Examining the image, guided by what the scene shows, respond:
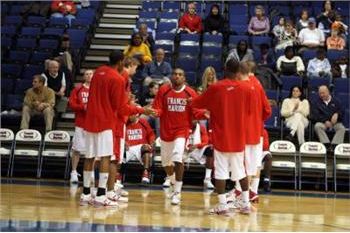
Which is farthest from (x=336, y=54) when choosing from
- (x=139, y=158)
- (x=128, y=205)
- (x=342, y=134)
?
(x=128, y=205)

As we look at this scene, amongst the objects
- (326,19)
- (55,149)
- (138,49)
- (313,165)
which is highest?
(326,19)

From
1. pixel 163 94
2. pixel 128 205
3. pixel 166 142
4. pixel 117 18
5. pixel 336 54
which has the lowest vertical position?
pixel 128 205

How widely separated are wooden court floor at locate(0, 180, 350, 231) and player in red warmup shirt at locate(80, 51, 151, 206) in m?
0.53

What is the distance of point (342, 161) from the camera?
12.1 metres

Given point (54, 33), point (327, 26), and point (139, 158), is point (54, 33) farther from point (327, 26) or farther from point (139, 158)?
point (327, 26)

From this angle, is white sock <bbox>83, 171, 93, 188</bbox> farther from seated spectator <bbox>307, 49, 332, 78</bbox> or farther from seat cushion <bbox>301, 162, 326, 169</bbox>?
seated spectator <bbox>307, 49, 332, 78</bbox>

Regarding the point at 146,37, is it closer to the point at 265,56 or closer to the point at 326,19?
the point at 265,56

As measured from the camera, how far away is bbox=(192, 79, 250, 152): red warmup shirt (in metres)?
7.85

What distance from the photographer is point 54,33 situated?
15430 mm

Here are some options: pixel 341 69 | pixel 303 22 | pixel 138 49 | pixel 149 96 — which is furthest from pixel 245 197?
pixel 303 22

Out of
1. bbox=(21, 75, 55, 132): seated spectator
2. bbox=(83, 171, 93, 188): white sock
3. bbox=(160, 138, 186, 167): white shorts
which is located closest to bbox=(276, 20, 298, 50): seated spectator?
bbox=(21, 75, 55, 132): seated spectator

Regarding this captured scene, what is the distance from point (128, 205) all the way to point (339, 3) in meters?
10.4

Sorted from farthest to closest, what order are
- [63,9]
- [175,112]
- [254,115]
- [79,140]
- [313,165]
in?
[63,9], [313,165], [79,140], [175,112], [254,115]

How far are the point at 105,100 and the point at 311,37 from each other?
800cm
